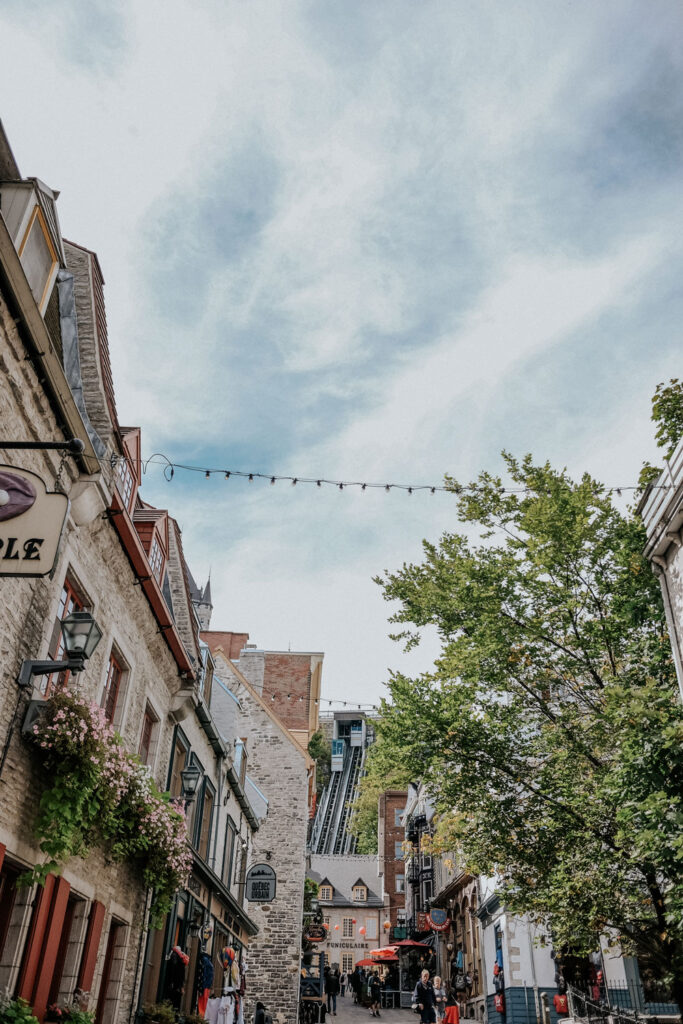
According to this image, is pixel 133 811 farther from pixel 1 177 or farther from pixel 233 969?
pixel 233 969

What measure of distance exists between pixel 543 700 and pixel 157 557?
8.29 m

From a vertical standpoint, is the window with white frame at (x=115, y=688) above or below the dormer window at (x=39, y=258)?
below

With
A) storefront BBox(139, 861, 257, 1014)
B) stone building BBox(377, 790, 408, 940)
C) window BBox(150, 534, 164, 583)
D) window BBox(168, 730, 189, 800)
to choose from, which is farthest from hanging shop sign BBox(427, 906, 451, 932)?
window BBox(150, 534, 164, 583)

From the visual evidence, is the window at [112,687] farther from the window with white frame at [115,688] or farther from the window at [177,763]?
the window at [177,763]

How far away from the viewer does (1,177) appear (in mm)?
8523

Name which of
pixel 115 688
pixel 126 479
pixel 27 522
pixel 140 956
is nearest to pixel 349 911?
pixel 140 956

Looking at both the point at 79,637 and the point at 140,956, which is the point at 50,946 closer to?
the point at 79,637

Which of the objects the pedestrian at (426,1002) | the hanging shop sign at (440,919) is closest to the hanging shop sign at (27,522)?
the pedestrian at (426,1002)

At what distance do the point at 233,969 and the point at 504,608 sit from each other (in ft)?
41.2

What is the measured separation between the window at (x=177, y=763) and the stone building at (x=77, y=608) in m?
0.04

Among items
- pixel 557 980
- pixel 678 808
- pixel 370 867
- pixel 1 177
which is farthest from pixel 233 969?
pixel 370 867

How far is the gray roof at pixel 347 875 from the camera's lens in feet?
209

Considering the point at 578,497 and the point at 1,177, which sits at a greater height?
the point at 578,497

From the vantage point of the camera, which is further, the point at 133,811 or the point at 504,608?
the point at 504,608
